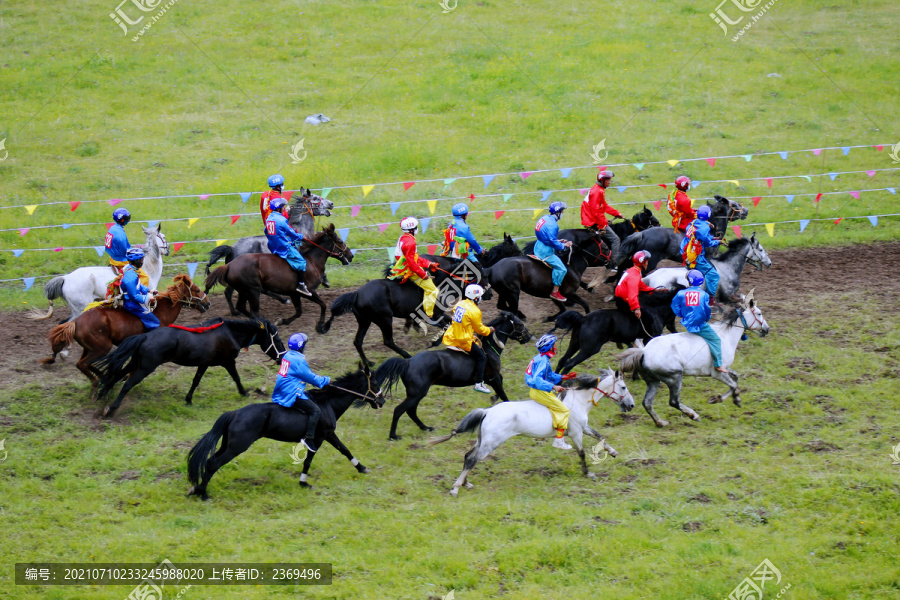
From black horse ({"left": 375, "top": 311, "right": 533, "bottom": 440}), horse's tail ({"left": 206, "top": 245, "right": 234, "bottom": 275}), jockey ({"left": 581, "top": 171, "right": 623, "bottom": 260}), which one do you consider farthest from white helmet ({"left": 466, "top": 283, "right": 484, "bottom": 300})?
horse's tail ({"left": 206, "top": 245, "right": 234, "bottom": 275})

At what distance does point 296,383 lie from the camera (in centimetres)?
995

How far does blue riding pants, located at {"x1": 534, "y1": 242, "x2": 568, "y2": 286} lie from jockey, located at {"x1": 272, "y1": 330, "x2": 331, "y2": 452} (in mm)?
5478

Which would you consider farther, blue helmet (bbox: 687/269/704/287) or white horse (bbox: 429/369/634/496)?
blue helmet (bbox: 687/269/704/287)

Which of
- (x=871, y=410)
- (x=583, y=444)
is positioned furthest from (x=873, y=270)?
(x=583, y=444)

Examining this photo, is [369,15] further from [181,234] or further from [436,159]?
[181,234]

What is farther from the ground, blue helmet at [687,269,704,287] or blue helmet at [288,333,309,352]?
blue helmet at [288,333,309,352]

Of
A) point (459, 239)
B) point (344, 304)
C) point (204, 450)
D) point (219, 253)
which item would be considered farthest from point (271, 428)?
point (219, 253)

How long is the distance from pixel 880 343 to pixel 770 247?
4.99m

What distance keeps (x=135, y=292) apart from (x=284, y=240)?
10.2ft

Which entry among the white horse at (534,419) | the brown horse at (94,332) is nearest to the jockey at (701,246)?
the white horse at (534,419)

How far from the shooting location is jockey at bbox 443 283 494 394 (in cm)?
1111

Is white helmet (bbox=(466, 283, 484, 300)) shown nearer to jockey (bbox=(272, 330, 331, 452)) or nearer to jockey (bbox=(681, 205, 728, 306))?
jockey (bbox=(272, 330, 331, 452))

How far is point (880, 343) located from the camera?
13.4 meters

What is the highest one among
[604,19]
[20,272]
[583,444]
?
[604,19]
